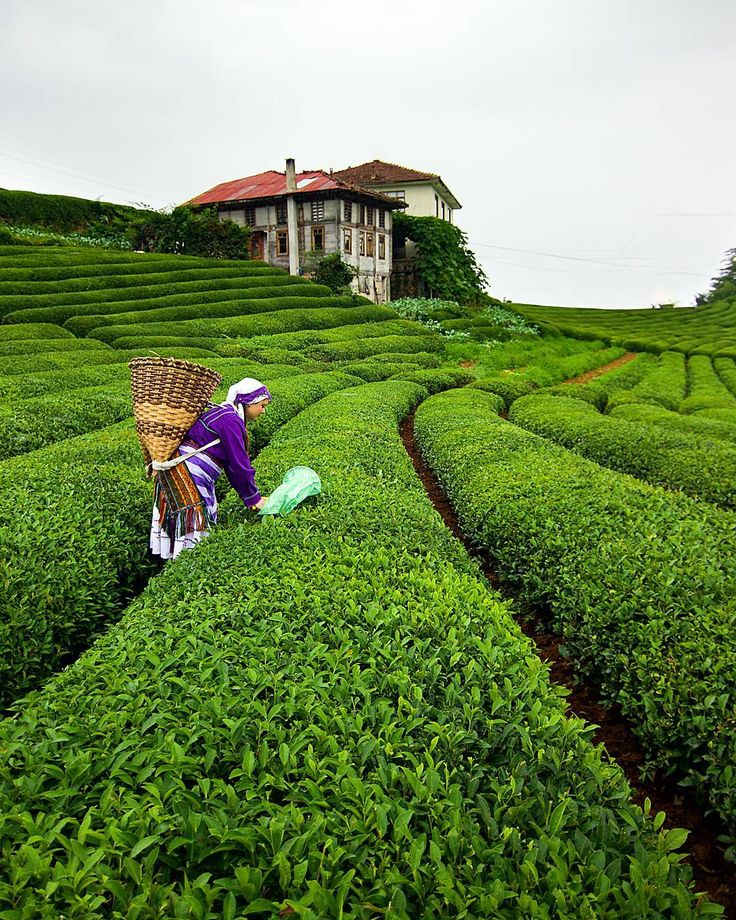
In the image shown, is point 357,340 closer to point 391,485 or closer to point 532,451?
point 532,451

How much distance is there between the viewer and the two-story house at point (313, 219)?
119 ft

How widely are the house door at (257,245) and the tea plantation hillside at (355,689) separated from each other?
106ft

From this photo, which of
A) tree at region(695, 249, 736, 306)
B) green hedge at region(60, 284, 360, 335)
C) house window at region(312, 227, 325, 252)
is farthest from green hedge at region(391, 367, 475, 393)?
tree at region(695, 249, 736, 306)

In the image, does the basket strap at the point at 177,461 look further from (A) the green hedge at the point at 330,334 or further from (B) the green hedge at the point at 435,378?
(A) the green hedge at the point at 330,334

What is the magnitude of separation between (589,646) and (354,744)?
268cm

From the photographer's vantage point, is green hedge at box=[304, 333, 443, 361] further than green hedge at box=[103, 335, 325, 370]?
Yes

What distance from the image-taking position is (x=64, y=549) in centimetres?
490

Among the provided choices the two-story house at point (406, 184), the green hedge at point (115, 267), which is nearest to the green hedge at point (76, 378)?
the green hedge at point (115, 267)

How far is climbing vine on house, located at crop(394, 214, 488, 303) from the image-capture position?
41031 mm

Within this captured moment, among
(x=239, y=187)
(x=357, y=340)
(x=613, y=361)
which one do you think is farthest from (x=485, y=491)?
(x=239, y=187)

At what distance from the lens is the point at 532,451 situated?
876 cm

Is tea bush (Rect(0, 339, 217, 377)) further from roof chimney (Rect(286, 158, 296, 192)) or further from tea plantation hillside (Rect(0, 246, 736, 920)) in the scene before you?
roof chimney (Rect(286, 158, 296, 192))

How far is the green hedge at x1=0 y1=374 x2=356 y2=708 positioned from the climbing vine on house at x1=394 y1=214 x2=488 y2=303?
36.3 metres

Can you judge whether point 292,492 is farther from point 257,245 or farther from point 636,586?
point 257,245
